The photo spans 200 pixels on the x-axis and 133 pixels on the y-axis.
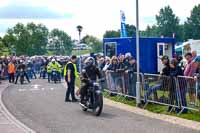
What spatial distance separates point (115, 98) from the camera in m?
19.8

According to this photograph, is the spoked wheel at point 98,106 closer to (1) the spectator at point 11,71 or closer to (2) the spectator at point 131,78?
(2) the spectator at point 131,78

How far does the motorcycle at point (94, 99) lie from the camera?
14.7 metres

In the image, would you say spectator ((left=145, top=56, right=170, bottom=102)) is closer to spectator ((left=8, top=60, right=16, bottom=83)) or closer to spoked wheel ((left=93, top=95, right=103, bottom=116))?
spoked wheel ((left=93, top=95, right=103, bottom=116))

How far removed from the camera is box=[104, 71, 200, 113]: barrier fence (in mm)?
13797

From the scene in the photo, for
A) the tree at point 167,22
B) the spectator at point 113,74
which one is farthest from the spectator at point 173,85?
the tree at point 167,22

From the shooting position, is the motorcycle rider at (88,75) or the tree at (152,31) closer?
the motorcycle rider at (88,75)

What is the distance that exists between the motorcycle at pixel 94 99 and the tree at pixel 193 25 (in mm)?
96523

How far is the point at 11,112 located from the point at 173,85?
5.35m

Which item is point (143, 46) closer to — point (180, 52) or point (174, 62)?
point (174, 62)

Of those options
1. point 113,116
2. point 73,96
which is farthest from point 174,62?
point 73,96

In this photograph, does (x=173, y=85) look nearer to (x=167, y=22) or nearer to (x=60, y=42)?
(x=60, y=42)

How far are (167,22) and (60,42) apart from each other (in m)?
31.1

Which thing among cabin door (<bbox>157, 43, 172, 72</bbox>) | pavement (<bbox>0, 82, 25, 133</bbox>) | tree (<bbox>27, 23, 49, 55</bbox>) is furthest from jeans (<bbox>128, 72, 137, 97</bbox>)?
tree (<bbox>27, 23, 49, 55</bbox>)

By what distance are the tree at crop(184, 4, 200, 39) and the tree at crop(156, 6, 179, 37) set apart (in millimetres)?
2763
